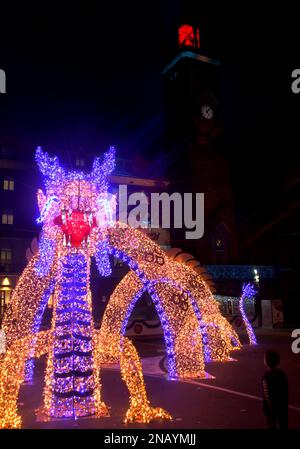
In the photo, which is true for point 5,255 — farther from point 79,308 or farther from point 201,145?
point 79,308

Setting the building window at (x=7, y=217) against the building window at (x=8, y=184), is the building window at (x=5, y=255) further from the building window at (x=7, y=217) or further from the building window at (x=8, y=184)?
the building window at (x=8, y=184)

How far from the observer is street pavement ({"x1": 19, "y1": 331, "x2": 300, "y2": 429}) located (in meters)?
6.86

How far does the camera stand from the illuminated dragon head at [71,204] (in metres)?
7.62

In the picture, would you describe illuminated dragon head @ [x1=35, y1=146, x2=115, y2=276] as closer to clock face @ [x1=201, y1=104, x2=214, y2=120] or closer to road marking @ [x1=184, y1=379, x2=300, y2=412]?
road marking @ [x1=184, y1=379, x2=300, y2=412]

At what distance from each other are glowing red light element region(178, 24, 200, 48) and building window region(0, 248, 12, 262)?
82.5 feet

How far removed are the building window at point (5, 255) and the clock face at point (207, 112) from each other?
65.0 ft

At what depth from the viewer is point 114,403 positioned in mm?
8492

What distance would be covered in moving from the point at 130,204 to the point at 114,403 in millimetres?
25348

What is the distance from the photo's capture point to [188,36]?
40.3m

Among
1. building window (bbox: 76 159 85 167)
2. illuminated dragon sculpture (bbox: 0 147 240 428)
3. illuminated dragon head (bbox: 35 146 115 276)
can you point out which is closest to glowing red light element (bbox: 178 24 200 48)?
building window (bbox: 76 159 85 167)

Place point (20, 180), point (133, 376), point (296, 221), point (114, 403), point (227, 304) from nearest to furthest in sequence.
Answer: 1. point (133, 376)
2. point (114, 403)
3. point (227, 304)
4. point (20, 180)
5. point (296, 221)

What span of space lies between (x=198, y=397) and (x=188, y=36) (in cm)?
3827
